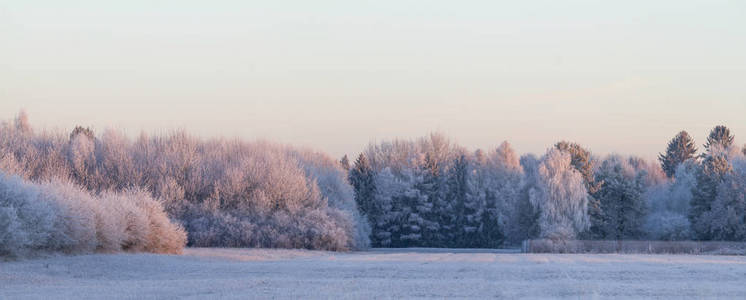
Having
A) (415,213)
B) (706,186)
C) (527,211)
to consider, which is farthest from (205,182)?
(706,186)

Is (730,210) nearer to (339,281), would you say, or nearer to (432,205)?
(432,205)

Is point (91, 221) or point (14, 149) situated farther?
point (14, 149)

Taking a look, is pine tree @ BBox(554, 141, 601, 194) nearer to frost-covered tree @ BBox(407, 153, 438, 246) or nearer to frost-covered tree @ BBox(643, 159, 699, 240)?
frost-covered tree @ BBox(643, 159, 699, 240)

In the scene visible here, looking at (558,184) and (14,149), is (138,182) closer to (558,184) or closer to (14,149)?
(14,149)

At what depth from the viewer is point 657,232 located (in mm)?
61094

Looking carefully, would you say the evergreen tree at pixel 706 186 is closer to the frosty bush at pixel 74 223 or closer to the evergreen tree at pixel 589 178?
the evergreen tree at pixel 589 178

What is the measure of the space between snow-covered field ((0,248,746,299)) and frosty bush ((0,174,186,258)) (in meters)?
1.04

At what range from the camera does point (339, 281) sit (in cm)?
1903

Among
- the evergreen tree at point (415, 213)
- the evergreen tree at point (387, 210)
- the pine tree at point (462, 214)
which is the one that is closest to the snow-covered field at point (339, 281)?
the evergreen tree at point (387, 210)

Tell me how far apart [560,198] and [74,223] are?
41218 millimetres

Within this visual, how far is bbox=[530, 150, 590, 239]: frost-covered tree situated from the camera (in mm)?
61438

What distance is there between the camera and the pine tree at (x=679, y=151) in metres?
101

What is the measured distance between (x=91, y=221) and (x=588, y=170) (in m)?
45.1

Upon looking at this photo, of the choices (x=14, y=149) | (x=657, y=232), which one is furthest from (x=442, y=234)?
(x=14, y=149)
